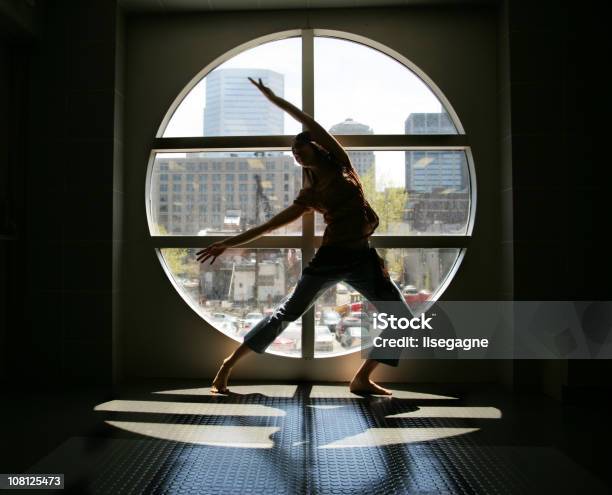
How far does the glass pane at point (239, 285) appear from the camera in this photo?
2.57m

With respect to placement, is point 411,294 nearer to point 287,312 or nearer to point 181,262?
point 287,312

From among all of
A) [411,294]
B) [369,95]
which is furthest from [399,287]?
[369,95]

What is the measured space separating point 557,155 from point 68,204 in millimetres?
2665

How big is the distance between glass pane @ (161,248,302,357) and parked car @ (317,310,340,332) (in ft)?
0.46

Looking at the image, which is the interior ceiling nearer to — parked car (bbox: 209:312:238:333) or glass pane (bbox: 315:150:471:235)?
glass pane (bbox: 315:150:471:235)

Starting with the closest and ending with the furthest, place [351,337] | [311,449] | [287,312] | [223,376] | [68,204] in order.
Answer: [311,449] < [287,312] < [223,376] < [68,204] < [351,337]

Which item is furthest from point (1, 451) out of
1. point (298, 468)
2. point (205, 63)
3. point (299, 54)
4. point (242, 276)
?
point (299, 54)

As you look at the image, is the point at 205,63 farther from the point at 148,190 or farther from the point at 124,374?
the point at 124,374

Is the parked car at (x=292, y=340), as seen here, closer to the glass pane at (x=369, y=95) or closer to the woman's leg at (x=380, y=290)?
the woman's leg at (x=380, y=290)

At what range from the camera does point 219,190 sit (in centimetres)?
262

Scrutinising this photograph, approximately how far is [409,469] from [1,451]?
139 cm

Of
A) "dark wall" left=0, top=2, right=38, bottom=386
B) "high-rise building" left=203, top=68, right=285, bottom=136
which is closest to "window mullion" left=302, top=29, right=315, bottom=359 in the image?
"high-rise building" left=203, top=68, right=285, bottom=136

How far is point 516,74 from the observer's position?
239 cm

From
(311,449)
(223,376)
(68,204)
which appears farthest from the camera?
(68,204)
